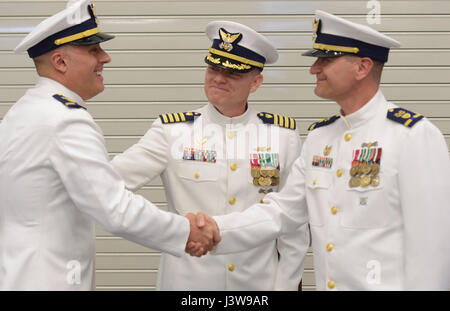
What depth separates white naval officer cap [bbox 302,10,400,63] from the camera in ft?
9.36

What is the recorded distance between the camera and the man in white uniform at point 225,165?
3463 millimetres

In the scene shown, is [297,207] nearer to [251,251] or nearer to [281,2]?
[251,251]

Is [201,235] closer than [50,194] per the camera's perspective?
No

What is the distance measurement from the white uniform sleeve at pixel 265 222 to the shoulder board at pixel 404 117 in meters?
0.68

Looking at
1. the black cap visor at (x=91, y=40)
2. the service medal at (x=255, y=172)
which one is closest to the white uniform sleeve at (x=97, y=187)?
the black cap visor at (x=91, y=40)

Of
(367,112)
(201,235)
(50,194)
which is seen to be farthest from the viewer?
(201,235)

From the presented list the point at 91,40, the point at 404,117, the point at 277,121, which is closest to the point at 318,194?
the point at 404,117

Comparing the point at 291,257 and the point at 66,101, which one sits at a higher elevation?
the point at 66,101

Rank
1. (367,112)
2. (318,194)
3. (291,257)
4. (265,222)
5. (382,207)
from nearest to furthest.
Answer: (382,207)
(367,112)
(318,194)
(265,222)
(291,257)

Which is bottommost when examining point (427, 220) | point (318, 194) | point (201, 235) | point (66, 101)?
point (201, 235)

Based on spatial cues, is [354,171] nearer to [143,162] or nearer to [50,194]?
[143,162]

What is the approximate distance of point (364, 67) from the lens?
2910 mm

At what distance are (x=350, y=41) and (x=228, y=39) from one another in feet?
3.03

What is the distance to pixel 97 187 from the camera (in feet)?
9.18
